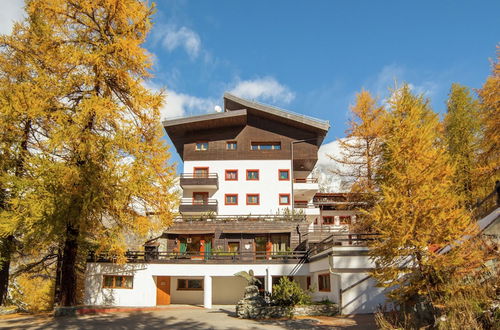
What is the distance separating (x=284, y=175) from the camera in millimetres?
33594

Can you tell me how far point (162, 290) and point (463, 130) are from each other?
24.8m

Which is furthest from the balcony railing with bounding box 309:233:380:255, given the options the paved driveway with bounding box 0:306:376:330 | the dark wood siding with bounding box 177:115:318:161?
the dark wood siding with bounding box 177:115:318:161

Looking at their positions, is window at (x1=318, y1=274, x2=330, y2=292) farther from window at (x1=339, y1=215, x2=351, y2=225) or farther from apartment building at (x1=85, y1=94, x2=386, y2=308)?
window at (x1=339, y1=215, x2=351, y2=225)

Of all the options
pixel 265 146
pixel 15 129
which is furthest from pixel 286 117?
pixel 15 129

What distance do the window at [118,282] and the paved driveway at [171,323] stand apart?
215 inches

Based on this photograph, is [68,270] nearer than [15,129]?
No

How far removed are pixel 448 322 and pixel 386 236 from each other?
291cm

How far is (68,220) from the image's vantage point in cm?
1507

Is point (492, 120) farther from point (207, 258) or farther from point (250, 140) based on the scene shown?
point (250, 140)

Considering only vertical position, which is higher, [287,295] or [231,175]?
[231,175]

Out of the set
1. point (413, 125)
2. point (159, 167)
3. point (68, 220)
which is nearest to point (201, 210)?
point (159, 167)

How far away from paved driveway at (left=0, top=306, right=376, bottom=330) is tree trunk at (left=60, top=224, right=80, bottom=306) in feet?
3.52

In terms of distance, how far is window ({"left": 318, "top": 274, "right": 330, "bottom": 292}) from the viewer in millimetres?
19891

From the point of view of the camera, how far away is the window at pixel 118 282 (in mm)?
22261
